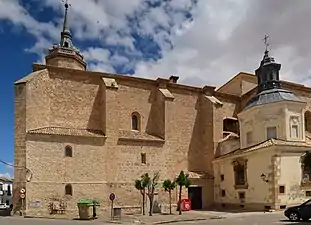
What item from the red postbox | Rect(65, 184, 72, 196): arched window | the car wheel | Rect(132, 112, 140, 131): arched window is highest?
Rect(132, 112, 140, 131): arched window

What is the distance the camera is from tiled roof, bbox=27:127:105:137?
87.3ft

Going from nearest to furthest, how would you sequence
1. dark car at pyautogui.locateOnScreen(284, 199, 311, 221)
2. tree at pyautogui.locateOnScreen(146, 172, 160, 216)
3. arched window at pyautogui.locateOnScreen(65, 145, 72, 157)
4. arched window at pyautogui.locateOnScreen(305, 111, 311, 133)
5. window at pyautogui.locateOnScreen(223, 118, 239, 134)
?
1. dark car at pyautogui.locateOnScreen(284, 199, 311, 221)
2. tree at pyautogui.locateOnScreen(146, 172, 160, 216)
3. arched window at pyautogui.locateOnScreen(65, 145, 72, 157)
4. window at pyautogui.locateOnScreen(223, 118, 239, 134)
5. arched window at pyautogui.locateOnScreen(305, 111, 311, 133)

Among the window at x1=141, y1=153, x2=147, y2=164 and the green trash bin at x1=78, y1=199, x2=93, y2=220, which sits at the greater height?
the window at x1=141, y1=153, x2=147, y2=164

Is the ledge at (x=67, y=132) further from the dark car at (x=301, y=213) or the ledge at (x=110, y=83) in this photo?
the dark car at (x=301, y=213)

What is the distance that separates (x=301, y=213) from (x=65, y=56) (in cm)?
3202

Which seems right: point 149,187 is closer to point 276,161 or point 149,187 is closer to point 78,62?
point 276,161

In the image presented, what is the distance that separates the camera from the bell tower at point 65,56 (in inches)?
1692

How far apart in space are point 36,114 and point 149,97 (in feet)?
32.3

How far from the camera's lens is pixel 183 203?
30.2m

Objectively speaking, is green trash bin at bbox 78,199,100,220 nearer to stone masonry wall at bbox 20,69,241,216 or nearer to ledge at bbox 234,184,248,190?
stone masonry wall at bbox 20,69,241,216

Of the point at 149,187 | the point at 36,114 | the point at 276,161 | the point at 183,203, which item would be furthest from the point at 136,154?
the point at 276,161

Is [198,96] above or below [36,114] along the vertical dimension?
above

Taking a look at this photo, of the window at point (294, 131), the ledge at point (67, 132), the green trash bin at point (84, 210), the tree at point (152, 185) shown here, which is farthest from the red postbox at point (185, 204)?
the window at point (294, 131)

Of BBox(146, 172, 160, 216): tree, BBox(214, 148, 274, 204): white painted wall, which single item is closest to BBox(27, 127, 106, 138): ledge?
BBox(146, 172, 160, 216): tree
